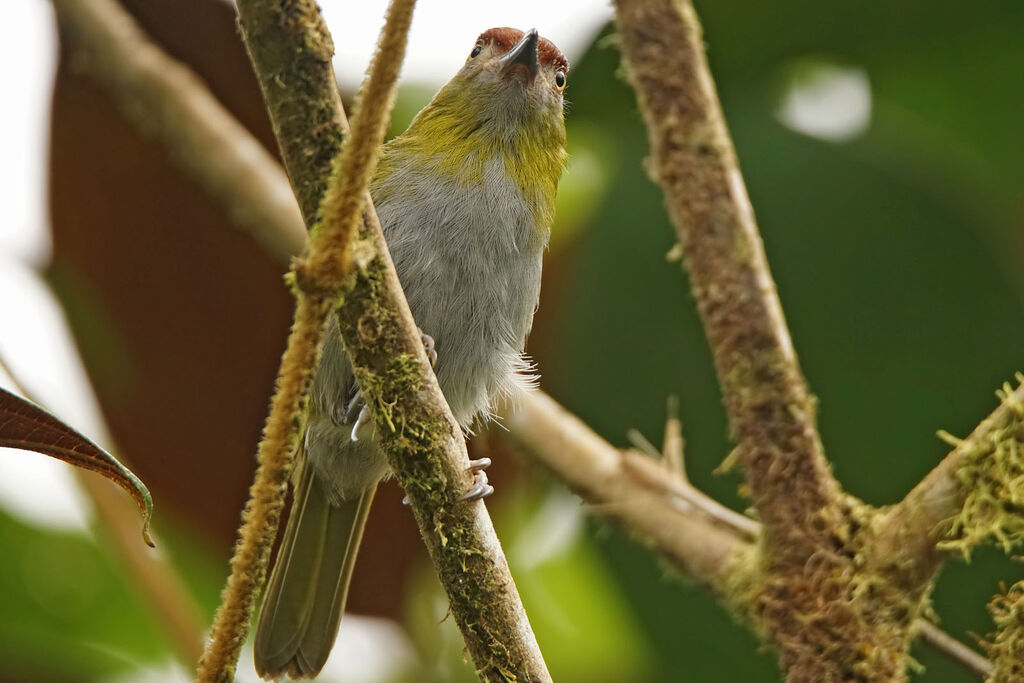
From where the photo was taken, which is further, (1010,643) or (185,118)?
(185,118)

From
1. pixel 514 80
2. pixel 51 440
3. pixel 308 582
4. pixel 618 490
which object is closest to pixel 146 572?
pixel 308 582

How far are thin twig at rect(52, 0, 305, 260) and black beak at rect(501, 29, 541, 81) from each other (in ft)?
2.49

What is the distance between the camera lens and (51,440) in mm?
1275

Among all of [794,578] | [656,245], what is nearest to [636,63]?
[656,245]

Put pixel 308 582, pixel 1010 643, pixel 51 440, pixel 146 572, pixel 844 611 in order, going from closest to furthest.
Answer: pixel 51 440 → pixel 1010 643 → pixel 844 611 → pixel 146 572 → pixel 308 582

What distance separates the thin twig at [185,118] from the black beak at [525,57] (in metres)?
0.76

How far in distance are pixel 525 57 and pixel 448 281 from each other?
0.84m

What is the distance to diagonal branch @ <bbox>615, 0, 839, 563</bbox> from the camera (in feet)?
7.80

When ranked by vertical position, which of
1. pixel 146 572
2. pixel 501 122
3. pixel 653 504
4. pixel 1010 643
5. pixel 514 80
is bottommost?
pixel 1010 643

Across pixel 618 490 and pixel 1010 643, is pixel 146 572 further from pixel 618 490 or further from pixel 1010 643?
pixel 1010 643

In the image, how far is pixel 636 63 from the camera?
2.69 metres

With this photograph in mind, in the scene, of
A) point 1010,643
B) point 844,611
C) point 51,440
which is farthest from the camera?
point 844,611

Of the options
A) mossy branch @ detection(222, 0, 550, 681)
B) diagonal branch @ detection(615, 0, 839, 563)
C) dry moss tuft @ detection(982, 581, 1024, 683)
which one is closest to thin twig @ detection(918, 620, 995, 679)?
diagonal branch @ detection(615, 0, 839, 563)

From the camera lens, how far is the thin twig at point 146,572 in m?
2.53
